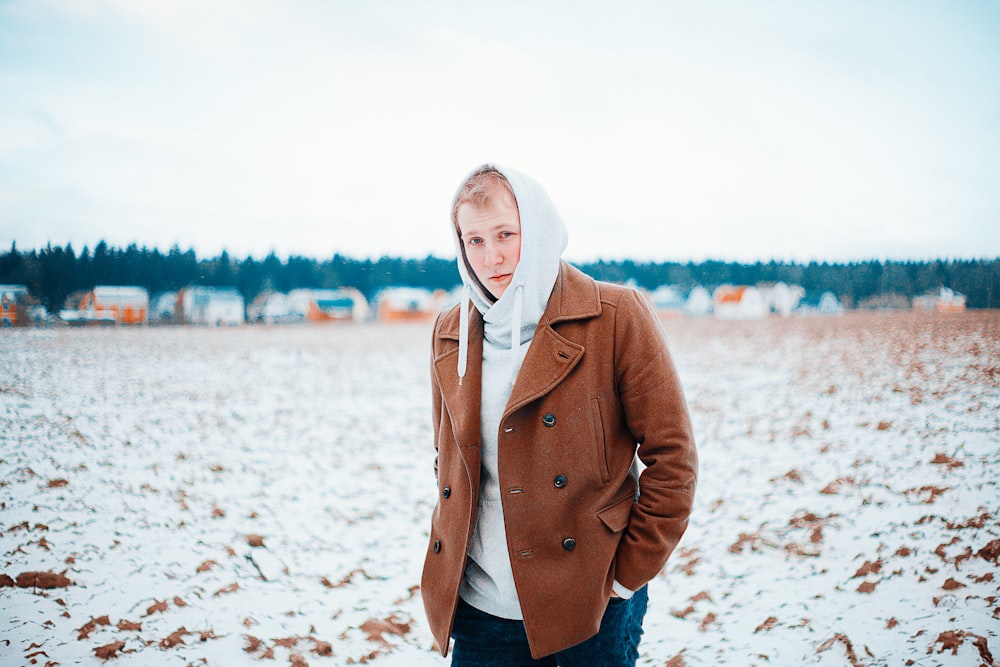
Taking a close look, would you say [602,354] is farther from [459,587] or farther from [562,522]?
[459,587]

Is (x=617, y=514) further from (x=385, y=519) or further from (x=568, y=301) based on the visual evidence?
(x=385, y=519)

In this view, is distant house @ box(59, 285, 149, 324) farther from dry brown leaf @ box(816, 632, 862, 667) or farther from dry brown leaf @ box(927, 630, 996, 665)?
dry brown leaf @ box(927, 630, 996, 665)

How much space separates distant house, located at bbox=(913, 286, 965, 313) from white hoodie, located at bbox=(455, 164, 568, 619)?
450 centimetres

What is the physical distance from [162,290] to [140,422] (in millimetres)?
2572

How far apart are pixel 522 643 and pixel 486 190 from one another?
4.64 ft

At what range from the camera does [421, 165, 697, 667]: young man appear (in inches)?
61.2

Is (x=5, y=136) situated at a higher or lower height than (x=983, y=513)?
higher

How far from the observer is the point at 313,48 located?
259 inches

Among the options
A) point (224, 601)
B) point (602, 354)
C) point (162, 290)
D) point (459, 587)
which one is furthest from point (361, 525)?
point (602, 354)

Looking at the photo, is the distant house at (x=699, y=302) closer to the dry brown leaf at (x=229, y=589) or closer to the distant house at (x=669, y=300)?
the distant house at (x=669, y=300)

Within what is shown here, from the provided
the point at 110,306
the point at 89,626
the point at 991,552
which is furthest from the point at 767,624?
the point at 110,306

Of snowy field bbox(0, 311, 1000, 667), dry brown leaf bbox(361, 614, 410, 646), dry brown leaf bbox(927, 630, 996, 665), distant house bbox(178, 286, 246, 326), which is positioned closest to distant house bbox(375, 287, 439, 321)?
snowy field bbox(0, 311, 1000, 667)

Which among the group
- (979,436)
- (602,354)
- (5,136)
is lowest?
(979,436)

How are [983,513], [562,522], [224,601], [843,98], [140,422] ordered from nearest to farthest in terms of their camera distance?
1. [562,522]
2. [224,601]
3. [983,513]
4. [843,98]
5. [140,422]
